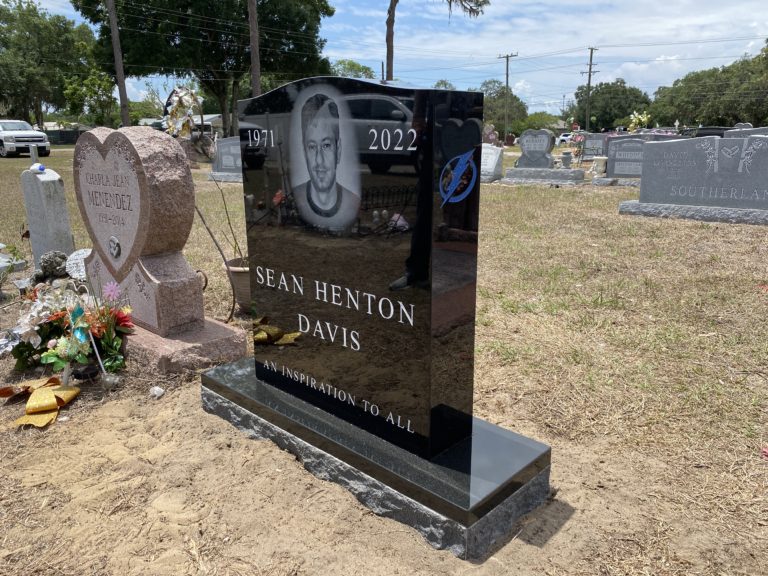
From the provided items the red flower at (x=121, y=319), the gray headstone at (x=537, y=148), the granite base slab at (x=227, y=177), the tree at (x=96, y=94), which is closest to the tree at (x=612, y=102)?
the tree at (x=96, y=94)

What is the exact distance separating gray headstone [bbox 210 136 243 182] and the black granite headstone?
49.1ft

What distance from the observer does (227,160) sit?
57.9ft

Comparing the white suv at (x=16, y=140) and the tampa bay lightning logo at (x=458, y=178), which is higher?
the white suv at (x=16, y=140)

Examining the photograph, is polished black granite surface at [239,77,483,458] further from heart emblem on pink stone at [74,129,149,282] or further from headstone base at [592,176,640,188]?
headstone base at [592,176,640,188]

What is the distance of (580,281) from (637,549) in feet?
12.8

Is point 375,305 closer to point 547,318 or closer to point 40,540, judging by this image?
point 40,540

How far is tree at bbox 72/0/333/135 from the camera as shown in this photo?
27.7 meters

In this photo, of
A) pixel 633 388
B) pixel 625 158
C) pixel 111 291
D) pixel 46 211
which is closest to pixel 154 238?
pixel 111 291

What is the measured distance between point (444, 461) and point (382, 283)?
0.76 meters

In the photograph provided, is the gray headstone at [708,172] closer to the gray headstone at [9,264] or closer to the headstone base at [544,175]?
the headstone base at [544,175]

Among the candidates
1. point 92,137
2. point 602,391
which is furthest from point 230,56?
point 602,391

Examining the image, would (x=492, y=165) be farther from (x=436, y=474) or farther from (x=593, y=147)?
(x=436, y=474)

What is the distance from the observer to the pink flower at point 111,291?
398 centimetres

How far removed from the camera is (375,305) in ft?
7.97
